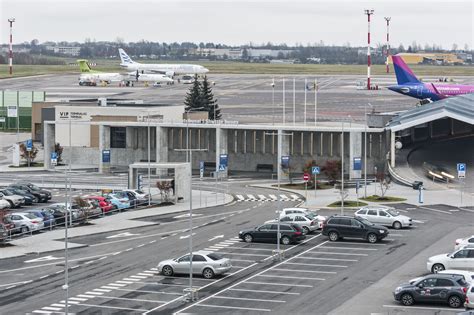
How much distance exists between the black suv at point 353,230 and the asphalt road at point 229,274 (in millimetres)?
504

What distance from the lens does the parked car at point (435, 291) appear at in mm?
41906

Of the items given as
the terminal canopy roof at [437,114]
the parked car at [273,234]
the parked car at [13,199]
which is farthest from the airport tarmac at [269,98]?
the parked car at [273,234]

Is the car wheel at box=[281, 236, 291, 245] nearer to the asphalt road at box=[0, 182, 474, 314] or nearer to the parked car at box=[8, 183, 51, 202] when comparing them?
the asphalt road at box=[0, 182, 474, 314]

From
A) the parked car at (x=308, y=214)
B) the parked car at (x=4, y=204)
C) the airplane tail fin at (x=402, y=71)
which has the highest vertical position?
the airplane tail fin at (x=402, y=71)

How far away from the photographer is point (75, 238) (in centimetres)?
5972

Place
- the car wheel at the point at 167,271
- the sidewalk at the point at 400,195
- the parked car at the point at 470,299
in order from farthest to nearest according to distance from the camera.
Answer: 1. the sidewalk at the point at 400,195
2. the car wheel at the point at 167,271
3. the parked car at the point at 470,299

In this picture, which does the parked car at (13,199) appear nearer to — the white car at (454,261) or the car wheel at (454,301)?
the white car at (454,261)

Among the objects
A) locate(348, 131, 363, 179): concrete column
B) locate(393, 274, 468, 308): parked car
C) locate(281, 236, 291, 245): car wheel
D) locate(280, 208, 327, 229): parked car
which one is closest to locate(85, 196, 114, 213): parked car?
locate(280, 208, 327, 229): parked car

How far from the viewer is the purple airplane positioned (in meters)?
123

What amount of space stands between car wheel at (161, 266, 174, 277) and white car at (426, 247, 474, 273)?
11.5 metres

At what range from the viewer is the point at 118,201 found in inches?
2820

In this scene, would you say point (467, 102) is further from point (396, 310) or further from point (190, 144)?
point (396, 310)

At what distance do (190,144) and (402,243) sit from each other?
44686mm

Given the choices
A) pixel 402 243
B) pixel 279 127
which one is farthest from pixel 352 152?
pixel 402 243
